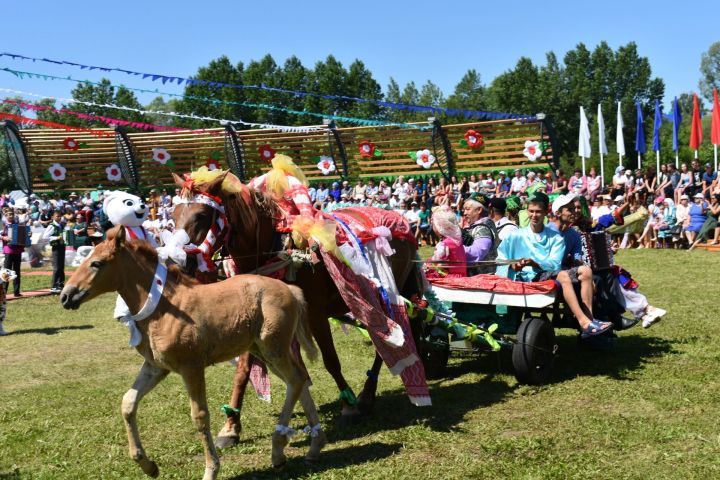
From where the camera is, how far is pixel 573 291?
750cm

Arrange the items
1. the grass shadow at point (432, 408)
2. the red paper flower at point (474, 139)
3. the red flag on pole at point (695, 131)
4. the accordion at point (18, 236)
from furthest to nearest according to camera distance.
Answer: the red flag on pole at point (695, 131)
the red paper flower at point (474, 139)
the accordion at point (18, 236)
the grass shadow at point (432, 408)

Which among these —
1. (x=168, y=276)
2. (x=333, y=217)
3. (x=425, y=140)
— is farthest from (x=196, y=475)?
(x=425, y=140)

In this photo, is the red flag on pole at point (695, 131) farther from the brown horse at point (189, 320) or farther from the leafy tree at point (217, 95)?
the brown horse at point (189, 320)

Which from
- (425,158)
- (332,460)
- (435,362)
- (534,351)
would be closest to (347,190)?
(425,158)

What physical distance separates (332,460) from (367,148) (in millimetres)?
16530

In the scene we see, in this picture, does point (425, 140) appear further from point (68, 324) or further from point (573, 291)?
point (573, 291)

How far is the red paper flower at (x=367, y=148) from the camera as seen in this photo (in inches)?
843

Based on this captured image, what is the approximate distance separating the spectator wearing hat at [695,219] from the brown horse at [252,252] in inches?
543

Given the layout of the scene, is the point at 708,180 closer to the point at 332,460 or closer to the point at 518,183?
the point at 518,183

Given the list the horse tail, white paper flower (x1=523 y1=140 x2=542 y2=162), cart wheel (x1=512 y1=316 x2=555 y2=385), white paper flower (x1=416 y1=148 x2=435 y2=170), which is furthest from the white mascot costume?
white paper flower (x1=416 y1=148 x2=435 y2=170)

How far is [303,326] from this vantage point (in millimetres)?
5613

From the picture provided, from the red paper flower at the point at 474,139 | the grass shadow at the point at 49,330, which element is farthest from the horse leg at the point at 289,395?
the red paper flower at the point at 474,139

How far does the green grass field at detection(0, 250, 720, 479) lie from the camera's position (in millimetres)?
5281

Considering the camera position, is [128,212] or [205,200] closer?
[205,200]
